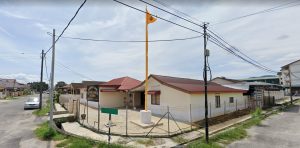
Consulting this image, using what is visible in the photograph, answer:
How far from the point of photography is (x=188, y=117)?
15.4m

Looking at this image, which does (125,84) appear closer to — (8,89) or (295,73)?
(8,89)

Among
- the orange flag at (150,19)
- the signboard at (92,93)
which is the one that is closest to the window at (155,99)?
the signboard at (92,93)

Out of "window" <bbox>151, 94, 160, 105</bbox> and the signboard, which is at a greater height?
the signboard

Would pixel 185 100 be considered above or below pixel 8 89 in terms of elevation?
above

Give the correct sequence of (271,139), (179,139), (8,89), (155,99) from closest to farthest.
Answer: (179,139) < (271,139) < (155,99) < (8,89)

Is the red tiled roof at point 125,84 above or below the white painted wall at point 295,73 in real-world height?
below

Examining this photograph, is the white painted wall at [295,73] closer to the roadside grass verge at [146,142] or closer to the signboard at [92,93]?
the signboard at [92,93]

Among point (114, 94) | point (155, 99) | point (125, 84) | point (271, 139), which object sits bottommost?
point (271, 139)

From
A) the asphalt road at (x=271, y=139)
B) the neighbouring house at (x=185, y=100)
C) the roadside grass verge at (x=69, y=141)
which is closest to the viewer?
the roadside grass verge at (x=69, y=141)

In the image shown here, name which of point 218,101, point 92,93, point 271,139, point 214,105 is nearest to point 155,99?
point 214,105

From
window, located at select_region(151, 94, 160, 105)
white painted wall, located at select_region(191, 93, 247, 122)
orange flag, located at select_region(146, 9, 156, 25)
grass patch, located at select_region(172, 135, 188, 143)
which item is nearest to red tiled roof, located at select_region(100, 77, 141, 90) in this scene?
window, located at select_region(151, 94, 160, 105)

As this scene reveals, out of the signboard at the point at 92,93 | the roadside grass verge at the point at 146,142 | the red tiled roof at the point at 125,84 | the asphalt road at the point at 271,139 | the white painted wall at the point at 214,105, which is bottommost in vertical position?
the asphalt road at the point at 271,139

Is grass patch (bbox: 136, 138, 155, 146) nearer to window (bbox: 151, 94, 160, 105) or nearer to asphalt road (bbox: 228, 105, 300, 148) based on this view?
asphalt road (bbox: 228, 105, 300, 148)

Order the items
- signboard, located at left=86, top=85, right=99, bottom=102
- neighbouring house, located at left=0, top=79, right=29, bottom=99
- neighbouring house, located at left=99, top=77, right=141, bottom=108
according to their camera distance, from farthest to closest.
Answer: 1. neighbouring house, located at left=0, top=79, right=29, bottom=99
2. neighbouring house, located at left=99, top=77, right=141, bottom=108
3. signboard, located at left=86, top=85, right=99, bottom=102
